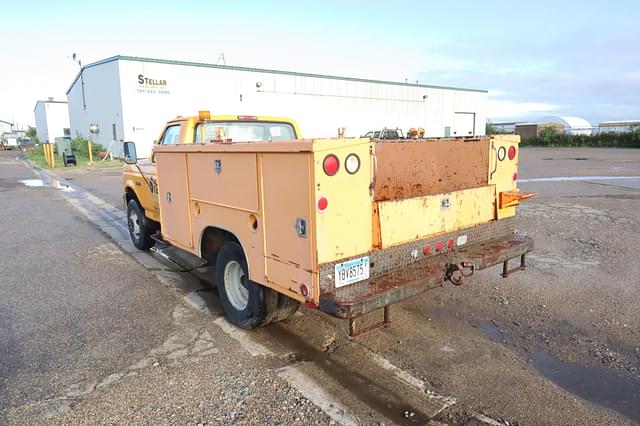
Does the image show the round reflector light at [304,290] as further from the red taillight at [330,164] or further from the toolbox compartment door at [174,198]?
the toolbox compartment door at [174,198]

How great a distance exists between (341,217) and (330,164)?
39 centimetres

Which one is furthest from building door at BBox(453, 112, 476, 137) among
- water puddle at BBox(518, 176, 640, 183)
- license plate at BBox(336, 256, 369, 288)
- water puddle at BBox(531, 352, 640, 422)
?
license plate at BBox(336, 256, 369, 288)

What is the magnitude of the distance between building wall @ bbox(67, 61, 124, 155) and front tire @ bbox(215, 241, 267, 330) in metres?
27.1

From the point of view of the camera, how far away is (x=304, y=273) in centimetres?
335

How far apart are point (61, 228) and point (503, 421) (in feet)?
29.6

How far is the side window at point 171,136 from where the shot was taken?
599 cm

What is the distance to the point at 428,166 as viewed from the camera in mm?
4086

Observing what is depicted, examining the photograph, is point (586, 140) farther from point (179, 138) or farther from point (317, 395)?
point (317, 395)

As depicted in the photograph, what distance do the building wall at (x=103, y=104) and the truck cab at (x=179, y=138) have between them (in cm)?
2365

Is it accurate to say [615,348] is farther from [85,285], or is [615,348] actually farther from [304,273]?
[85,285]

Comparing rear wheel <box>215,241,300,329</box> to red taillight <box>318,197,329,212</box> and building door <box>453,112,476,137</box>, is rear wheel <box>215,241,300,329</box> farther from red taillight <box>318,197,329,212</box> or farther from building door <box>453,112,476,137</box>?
building door <box>453,112,476,137</box>

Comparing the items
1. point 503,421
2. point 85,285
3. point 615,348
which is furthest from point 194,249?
point 615,348

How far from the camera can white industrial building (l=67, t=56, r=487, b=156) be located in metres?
29.0

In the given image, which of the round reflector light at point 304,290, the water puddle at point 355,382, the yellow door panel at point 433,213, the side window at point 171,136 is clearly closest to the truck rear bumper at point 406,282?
the round reflector light at point 304,290
